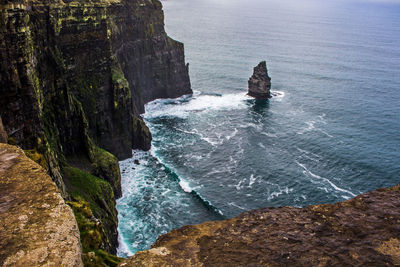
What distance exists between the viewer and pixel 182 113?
335ft

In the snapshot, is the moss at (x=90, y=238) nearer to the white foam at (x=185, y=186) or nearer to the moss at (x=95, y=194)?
the moss at (x=95, y=194)

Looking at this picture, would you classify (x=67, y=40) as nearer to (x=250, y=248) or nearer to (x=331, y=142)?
(x=250, y=248)

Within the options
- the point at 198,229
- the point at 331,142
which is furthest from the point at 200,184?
the point at 198,229

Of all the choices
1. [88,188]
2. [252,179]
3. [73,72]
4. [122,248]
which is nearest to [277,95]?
[252,179]

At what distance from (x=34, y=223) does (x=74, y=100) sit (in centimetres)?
4867

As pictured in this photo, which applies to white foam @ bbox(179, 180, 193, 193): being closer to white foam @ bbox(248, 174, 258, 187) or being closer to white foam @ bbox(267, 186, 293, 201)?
white foam @ bbox(248, 174, 258, 187)

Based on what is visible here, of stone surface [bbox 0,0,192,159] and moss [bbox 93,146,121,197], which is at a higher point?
stone surface [bbox 0,0,192,159]

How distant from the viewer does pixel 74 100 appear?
179 ft

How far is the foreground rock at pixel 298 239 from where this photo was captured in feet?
29.1

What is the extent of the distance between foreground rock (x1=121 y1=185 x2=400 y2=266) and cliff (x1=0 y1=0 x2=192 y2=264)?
1541 cm

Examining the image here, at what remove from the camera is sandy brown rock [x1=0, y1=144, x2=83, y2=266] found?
8.17 metres

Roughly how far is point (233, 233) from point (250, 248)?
925mm

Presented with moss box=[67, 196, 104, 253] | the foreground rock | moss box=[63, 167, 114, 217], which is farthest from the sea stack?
the foreground rock

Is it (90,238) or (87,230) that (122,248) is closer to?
(87,230)
